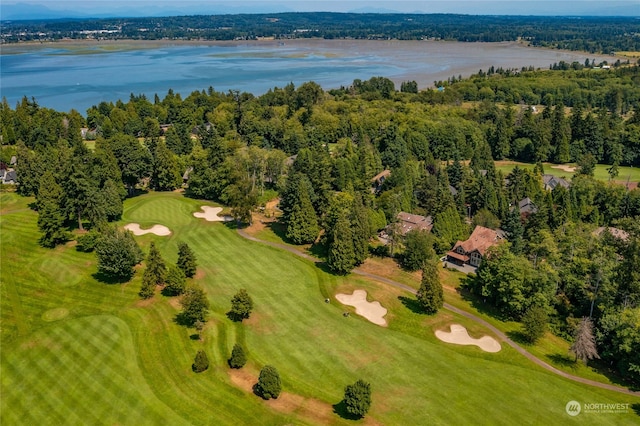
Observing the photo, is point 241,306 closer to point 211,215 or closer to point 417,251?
point 417,251

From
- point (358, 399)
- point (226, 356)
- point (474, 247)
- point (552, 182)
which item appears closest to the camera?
point (358, 399)

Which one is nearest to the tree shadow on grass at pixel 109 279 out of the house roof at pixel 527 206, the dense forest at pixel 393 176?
the dense forest at pixel 393 176

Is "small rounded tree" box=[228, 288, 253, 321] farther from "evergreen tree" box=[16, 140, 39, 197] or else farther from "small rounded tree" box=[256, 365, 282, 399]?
"evergreen tree" box=[16, 140, 39, 197]

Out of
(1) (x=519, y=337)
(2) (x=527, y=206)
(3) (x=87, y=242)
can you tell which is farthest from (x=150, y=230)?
(2) (x=527, y=206)

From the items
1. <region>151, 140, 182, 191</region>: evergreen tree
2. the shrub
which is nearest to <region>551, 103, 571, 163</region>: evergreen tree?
<region>151, 140, 182, 191</region>: evergreen tree

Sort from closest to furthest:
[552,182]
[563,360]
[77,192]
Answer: [563,360]
[77,192]
[552,182]

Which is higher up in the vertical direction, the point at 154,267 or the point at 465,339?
the point at 154,267

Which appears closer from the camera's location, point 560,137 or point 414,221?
point 414,221
